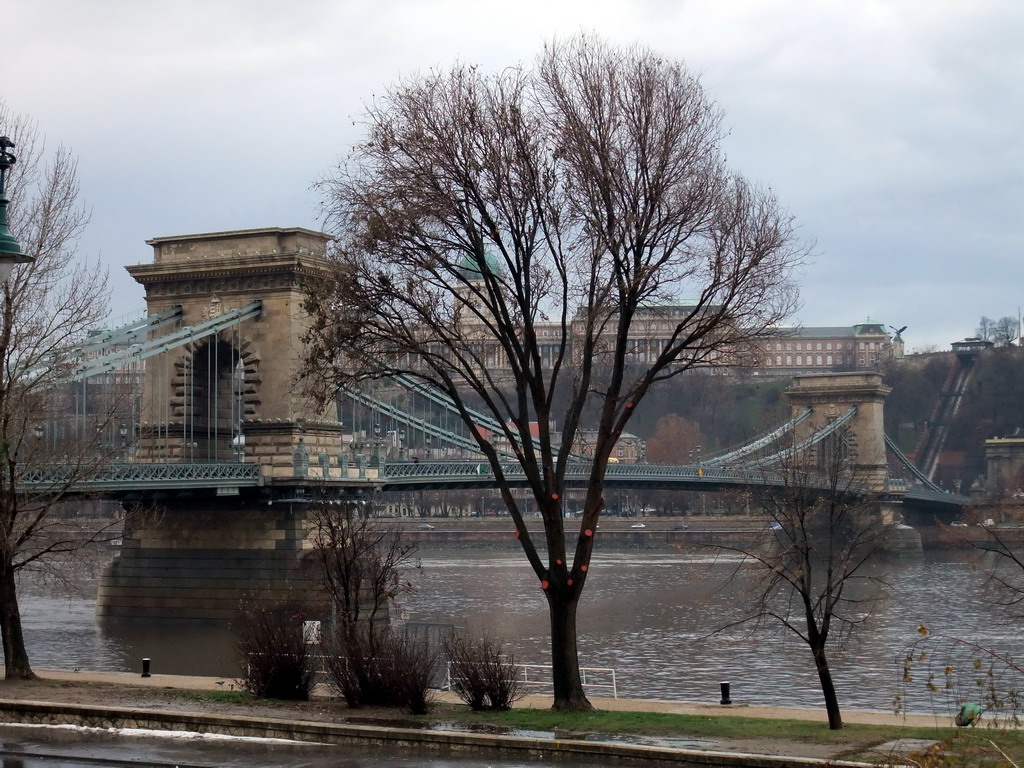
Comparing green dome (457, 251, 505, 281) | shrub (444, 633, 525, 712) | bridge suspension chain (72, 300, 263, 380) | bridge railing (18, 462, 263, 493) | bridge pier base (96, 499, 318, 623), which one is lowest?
shrub (444, 633, 525, 712)

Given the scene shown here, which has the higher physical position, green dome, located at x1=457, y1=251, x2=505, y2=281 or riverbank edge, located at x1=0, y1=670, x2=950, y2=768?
green dome, located at x1=457, y1=251, x2=505, y2=281

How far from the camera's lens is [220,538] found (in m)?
41.0

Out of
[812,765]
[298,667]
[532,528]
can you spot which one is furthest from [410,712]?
[532,528]

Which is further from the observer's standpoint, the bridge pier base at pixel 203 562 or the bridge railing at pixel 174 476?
the bridge pier base at pixel 203 562

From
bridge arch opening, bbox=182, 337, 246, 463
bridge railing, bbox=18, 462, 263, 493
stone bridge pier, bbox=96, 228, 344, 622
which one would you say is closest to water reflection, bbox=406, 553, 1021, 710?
stone bridge pier, bbox=96, 228, 344, 622

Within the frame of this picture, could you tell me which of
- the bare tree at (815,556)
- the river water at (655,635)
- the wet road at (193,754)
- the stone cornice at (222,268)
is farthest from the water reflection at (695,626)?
the wet road at (193,754)

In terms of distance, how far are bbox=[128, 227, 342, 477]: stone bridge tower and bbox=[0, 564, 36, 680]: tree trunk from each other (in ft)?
61.3

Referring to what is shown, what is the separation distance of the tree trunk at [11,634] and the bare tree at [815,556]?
34.2ft

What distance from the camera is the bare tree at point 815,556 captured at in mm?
17672

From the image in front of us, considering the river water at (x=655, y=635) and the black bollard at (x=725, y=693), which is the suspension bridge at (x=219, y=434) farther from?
the black bollard at (x=725, y=693)

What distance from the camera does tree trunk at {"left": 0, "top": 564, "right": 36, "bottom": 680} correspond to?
21.0 meters

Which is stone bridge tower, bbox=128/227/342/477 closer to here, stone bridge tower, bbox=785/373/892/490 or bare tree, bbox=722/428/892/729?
bare tree, bbox=722/428/892/729

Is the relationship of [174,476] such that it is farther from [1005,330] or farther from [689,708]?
[1005,330]

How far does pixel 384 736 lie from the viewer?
49.5 feet
